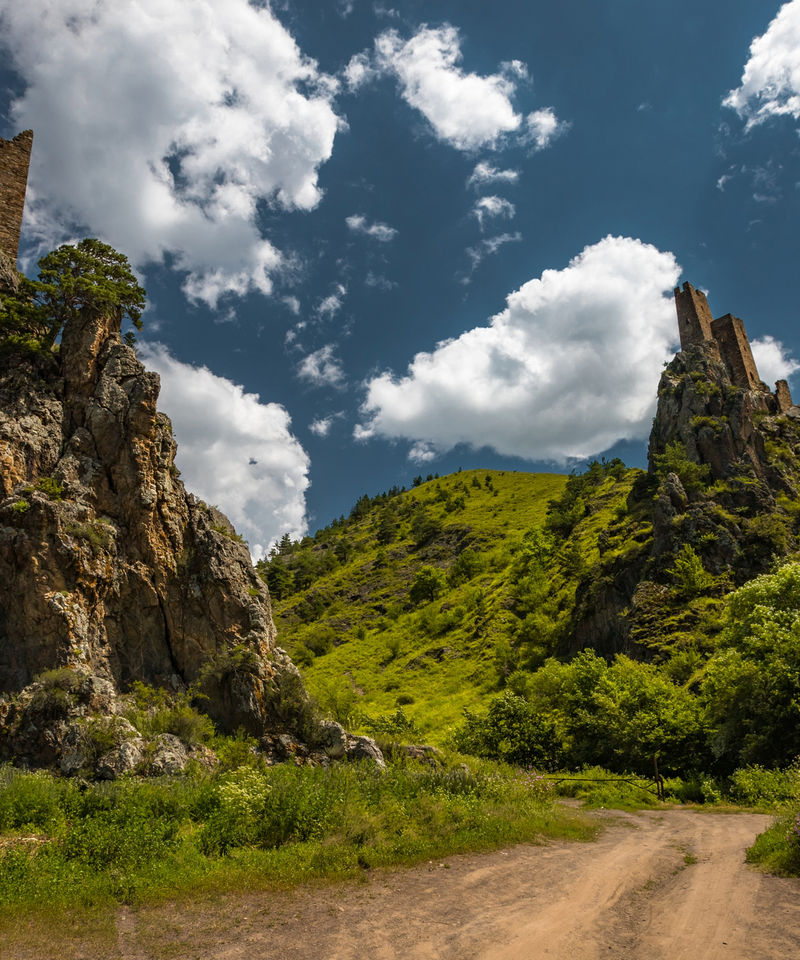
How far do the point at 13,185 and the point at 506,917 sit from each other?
1697 inches

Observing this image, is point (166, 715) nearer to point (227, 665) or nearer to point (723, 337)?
point (227, 665)

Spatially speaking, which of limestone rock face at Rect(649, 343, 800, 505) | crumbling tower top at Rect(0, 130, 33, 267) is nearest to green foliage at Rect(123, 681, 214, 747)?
crumbling tower top at Rect(0, 130, 33, 267)

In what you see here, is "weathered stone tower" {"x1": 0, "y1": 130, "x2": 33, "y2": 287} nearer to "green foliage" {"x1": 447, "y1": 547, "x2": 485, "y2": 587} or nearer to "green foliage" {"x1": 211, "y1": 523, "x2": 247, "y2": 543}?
"green foliage" {"x1": 211, "y1": 523, "x2": 247, "y2": 543}

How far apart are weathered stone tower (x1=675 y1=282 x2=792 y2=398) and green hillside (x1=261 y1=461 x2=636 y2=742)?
23560mm

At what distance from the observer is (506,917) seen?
31.6 ft

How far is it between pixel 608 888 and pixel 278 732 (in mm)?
17355

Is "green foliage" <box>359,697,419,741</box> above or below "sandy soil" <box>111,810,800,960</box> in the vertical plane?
below

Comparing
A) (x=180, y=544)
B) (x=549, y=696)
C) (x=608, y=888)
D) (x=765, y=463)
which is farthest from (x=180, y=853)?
(x=765, y=463)

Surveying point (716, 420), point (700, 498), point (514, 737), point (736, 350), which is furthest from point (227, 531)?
point (736, 350)

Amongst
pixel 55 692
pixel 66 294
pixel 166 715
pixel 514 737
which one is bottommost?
pixel 514 737

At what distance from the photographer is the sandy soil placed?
27.0 feet

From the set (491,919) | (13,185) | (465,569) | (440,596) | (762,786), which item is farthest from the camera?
(465,569)

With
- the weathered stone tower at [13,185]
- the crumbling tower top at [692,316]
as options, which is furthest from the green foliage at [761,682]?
the crumbling tower top at [692,316]

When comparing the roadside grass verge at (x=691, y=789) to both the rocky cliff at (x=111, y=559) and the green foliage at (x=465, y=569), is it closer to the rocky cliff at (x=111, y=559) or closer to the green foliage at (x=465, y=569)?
the rocky cliff at (x=111, y=559)
